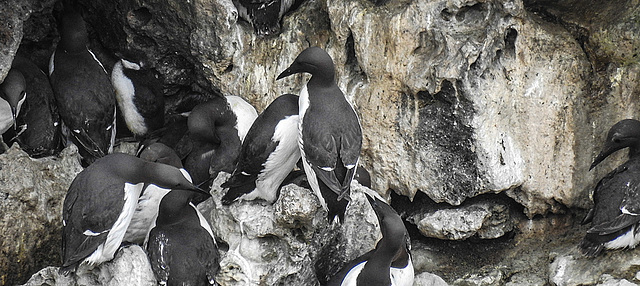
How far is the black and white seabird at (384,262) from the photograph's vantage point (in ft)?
19.6

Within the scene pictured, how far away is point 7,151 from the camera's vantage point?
6.70 meters

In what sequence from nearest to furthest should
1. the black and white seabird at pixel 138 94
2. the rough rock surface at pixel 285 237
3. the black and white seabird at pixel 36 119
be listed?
the rough rock surface at pixel 285 237, the black and white seabird at pixel 36 119, the black and white seabird at pixel 138 94

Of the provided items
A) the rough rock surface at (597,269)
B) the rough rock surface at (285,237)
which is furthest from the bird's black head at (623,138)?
the rough rock surface at (285,237)

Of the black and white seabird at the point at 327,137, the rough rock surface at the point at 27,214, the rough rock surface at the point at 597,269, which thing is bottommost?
the rough rock surface at the point at 27,214

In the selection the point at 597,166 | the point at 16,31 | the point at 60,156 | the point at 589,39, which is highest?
the point at 589,39

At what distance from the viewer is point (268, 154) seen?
6.38 metres

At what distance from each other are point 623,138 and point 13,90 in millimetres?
4412

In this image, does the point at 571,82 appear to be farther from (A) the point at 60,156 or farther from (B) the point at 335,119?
(A) the point at 60,156

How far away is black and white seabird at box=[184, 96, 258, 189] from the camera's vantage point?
22.7 ft

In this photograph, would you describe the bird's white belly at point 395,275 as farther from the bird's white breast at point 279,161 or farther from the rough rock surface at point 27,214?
the rough rock surface at point 27,214

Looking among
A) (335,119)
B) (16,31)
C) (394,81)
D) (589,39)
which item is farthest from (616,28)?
(16,31)

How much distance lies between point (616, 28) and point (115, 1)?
3840 mm

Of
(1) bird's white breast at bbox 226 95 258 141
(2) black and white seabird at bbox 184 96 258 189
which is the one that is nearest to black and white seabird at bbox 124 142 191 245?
(2) black and white seabird at bbox 184 96 258 189

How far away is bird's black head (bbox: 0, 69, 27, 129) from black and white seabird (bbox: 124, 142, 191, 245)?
102 centimetres
